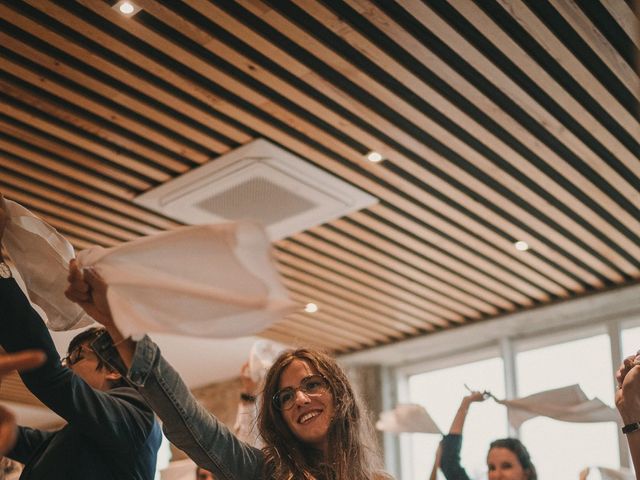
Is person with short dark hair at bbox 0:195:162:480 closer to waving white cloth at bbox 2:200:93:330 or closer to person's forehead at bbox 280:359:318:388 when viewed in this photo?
waving white cloth at bbox 2:200:93:330

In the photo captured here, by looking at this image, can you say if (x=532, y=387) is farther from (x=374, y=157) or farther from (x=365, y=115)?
(x=365, y=115)

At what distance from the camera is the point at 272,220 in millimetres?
5133

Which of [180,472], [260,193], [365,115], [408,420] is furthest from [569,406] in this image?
[180,472]

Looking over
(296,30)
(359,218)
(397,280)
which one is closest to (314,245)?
(359,218)

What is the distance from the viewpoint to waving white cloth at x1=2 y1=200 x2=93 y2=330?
2.04 metres

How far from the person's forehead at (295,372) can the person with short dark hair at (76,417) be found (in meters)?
0.33

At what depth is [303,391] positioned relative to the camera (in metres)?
2.25

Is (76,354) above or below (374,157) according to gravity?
below

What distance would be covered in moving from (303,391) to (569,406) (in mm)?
2554

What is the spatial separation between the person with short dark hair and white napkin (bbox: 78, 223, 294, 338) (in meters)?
0.23

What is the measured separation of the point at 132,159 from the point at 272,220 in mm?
893

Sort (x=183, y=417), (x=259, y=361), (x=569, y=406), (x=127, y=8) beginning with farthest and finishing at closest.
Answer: (x=259, y=361) < (x=569, y=406) < (x=127, y=8) < (x=183, y=417)

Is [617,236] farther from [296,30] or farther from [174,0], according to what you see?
[174,0]

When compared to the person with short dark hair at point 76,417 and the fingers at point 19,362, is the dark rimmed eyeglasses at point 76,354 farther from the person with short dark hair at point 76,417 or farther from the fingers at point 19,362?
the fingers at point 19,362
